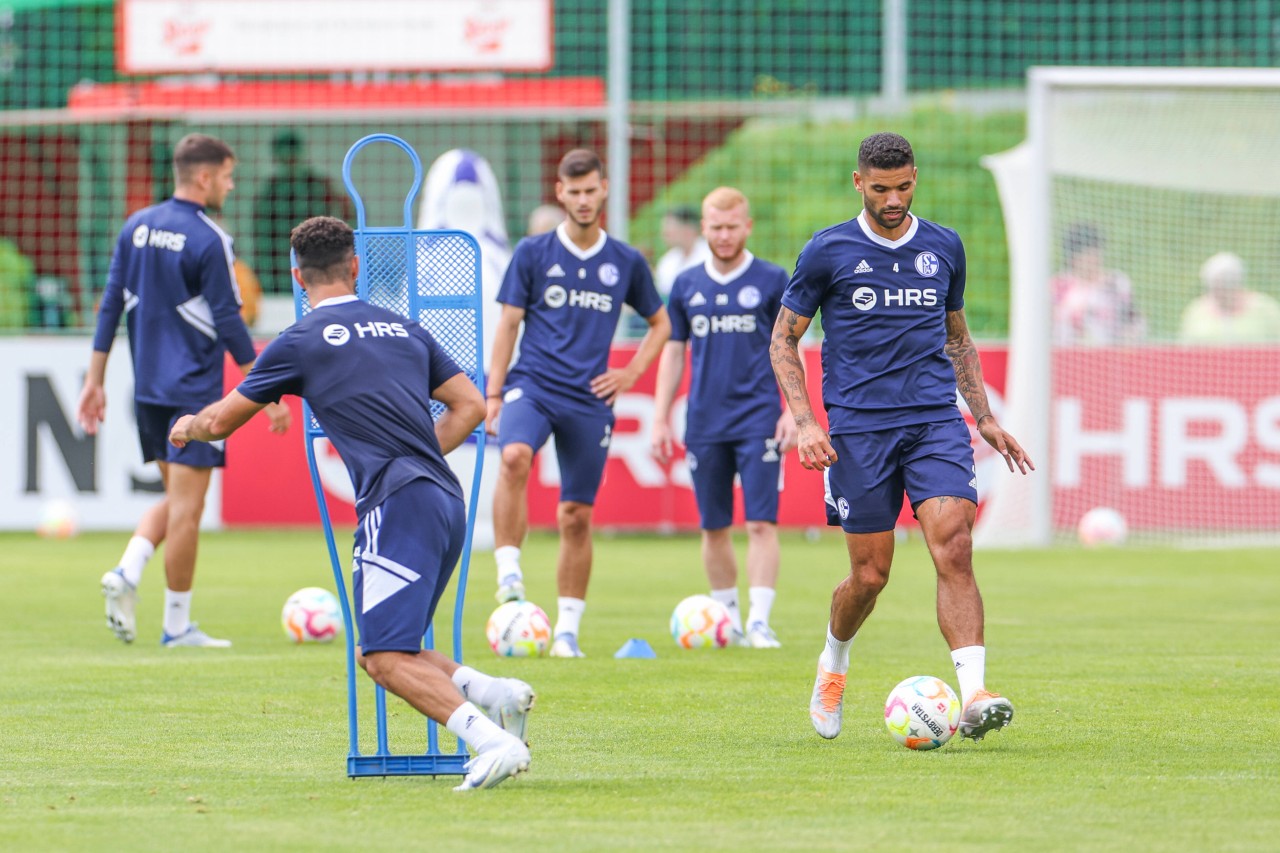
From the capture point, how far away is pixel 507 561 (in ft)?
34.5

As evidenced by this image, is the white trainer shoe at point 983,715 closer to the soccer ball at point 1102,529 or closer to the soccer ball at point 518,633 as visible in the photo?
the soccer ball at point 518,633

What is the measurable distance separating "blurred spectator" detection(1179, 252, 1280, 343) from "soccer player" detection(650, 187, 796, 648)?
27.5ft

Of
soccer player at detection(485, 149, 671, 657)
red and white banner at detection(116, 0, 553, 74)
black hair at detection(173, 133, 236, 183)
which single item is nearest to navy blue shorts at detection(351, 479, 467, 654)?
soccer player at detection(485, 149, 671, 657)

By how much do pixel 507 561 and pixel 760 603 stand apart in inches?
52.4

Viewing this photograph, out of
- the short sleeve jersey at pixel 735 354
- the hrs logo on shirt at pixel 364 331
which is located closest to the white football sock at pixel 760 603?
the short sleeve jersey at pixel 735 354

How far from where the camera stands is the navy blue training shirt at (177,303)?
10258 millimetres

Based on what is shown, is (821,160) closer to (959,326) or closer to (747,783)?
(959,326)

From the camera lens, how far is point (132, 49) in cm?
2023

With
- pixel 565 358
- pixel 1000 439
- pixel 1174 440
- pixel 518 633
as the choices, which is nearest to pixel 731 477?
pixel 565 358

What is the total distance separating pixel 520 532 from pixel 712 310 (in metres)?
1.54

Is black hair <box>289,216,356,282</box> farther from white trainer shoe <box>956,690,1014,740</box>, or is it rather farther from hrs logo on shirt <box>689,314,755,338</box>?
hrs logo on shirt <box>689,314,755,338</box>

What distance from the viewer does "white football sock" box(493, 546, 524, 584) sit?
1048cm

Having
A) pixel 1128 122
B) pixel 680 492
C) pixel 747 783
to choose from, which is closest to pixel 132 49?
pixel 680 492

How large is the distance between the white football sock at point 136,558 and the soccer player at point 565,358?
1.80 metres
